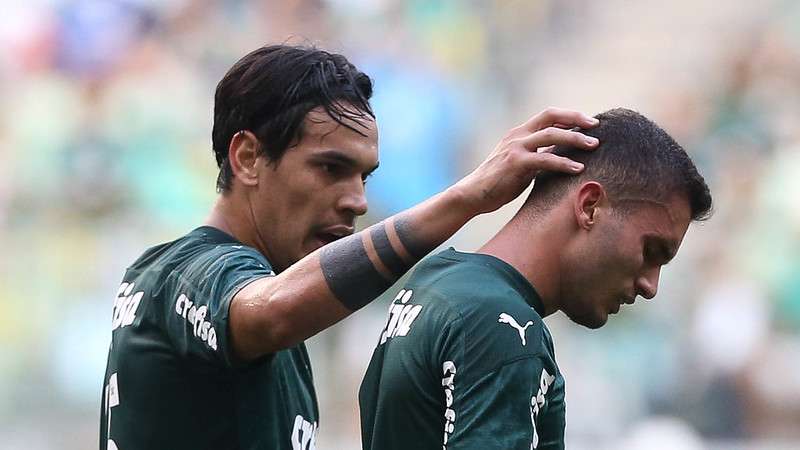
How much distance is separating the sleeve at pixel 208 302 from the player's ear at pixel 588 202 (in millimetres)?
635

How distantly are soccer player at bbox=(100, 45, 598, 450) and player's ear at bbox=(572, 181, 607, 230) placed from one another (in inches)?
2.2

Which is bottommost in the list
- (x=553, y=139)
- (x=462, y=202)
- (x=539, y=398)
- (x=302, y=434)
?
(x=539, y=398)

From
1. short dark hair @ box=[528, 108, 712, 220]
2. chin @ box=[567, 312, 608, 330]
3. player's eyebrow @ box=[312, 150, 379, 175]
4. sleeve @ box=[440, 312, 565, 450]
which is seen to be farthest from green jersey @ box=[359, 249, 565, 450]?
player's eyebrow @ box=[312, 150, 379, 175]

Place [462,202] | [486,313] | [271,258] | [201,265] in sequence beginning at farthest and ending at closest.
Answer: [271,258] < [201,265] < [486,313] < [462,202]

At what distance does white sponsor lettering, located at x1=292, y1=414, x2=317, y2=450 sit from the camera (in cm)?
298

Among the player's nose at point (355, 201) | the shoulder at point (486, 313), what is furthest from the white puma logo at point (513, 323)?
the player's nose at point (355, 201)

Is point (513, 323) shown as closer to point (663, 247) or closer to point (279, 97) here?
point (663, 247)

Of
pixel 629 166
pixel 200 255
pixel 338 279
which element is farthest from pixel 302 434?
pixel 629 166

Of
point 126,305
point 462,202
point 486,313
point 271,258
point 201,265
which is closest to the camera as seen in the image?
point 462,202

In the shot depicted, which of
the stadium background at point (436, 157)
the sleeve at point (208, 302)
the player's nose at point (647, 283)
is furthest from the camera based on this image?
the stadium background at point (436, 157)

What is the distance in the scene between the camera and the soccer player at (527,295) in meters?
2.44

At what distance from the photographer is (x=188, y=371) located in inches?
107

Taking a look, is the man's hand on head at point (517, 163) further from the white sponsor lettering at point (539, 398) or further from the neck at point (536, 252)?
the white sponsor lettering at point (539, 398)

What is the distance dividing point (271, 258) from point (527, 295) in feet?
2.36
